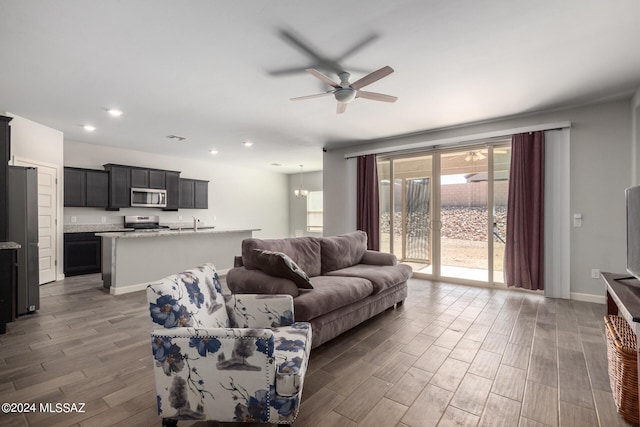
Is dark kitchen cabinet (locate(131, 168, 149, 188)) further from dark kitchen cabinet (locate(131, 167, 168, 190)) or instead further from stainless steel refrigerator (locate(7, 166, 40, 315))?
stainless steel refrigerator (locate(7, 166, 40, 315))

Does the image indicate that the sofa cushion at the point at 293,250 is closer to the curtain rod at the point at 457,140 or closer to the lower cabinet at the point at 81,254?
the curtain rod at the point at 457,140

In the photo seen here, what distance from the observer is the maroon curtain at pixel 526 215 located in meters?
4.16

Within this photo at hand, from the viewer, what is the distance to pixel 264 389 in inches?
57.5

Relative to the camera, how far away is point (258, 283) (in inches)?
100.0

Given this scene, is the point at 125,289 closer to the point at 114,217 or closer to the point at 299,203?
the point at 114,217

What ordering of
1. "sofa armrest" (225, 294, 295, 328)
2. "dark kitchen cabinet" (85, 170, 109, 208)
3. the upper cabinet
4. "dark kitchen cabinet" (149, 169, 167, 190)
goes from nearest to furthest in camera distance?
"sofa armrest" (225, 294, 295, 328), the upper cabinet, "dark kitchen cabinet" (85, 170, 109, 208), "dark kitchen cabinet" (149, 169, 167, 190)

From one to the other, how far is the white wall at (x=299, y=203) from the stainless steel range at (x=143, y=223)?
412 centimetres

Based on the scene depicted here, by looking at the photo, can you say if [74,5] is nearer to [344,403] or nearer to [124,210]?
[344,403]

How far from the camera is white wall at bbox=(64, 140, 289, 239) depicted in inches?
237

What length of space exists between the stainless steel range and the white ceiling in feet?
8.24

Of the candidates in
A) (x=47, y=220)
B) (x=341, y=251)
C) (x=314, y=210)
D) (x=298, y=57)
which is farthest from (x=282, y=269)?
(x=314, y=210)

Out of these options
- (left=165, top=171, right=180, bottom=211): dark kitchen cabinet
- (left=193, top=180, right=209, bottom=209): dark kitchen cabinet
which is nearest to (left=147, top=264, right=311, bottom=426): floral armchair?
(left=165, top=171, right=180, bottom=211): dark kitchen cabinet

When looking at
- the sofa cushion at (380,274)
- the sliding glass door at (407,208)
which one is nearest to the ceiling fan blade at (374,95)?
the sofa cushion at (380,274)

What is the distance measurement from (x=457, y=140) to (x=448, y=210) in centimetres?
118
